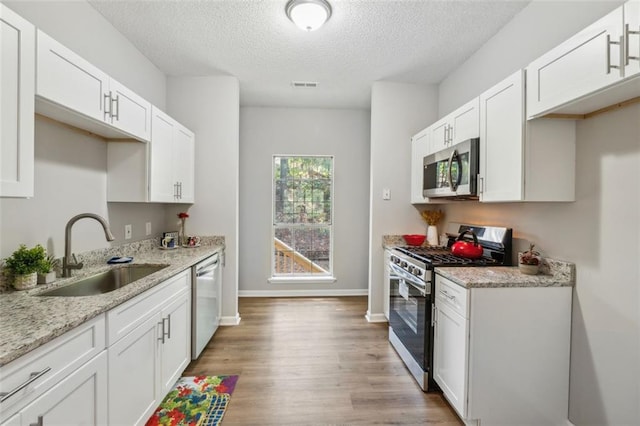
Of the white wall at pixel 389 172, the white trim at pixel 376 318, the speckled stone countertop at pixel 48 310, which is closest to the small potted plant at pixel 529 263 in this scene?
the white wall at pixel 389 172

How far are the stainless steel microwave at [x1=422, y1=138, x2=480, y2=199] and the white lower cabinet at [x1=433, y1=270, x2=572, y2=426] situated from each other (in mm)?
830

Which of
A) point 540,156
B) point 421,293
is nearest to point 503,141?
point 540,156

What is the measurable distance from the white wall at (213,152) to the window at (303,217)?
1142mm

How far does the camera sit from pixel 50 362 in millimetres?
1016

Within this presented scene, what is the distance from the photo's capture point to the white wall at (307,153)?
14.0 ft

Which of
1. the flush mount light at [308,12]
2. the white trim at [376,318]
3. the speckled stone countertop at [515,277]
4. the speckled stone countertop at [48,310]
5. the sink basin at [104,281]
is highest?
the flush mount light at [308,12]

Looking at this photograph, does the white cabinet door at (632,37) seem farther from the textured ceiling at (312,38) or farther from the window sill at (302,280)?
the window sill at (302,280)

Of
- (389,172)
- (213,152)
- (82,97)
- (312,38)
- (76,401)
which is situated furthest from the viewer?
(389,172)

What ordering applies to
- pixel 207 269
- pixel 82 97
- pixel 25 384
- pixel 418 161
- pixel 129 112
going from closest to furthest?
pixel 25 384, pixel 82 97, pixel 129 112, pixel 207 269, pixel 418 161

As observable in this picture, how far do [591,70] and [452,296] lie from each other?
1.37m

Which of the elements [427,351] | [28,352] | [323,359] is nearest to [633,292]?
[427,351]

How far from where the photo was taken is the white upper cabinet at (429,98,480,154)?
7.12ft

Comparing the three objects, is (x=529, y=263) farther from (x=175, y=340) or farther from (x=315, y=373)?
(x=175, y=340)

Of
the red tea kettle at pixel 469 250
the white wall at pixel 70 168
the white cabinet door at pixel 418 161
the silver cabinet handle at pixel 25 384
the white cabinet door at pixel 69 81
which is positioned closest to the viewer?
the silver cabinet handle at pixel 25 384
